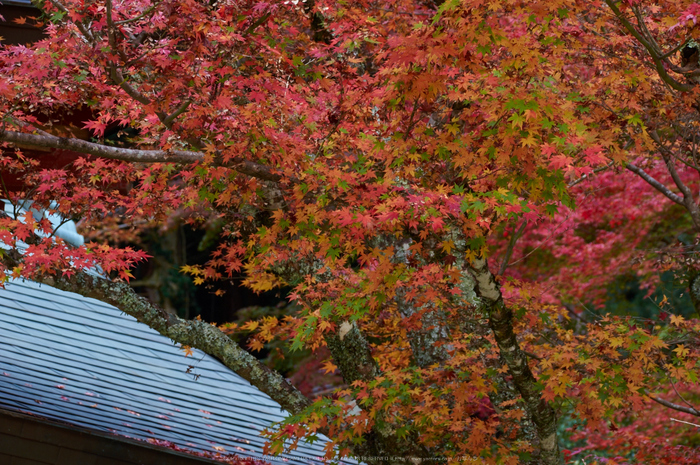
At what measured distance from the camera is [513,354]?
6418mm

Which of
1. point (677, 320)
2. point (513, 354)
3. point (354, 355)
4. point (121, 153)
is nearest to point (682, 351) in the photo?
point (677, 320)

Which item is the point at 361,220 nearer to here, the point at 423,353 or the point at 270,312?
the point at 423,353

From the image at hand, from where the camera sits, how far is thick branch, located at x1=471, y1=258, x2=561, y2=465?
6.30 m

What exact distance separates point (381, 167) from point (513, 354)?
6.73 ft

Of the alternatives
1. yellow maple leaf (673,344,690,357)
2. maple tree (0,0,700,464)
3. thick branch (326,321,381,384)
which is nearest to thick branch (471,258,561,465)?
maple tree (0,0,700,464)

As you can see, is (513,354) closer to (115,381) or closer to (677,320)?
(677,320)

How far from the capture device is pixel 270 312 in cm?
1877

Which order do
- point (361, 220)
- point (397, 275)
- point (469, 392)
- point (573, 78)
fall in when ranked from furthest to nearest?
point (573, 78)
point (469, 392)
point (397, 275)
point (361, 220)

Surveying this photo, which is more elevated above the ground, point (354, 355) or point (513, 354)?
point (354, 355)

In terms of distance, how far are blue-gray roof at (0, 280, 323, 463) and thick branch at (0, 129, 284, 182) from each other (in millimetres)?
2384

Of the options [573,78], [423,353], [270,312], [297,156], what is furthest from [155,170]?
[270,312]

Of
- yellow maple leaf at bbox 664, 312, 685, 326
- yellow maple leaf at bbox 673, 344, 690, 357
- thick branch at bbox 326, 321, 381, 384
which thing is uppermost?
thick branch at bbox 326, 321, 381, 384

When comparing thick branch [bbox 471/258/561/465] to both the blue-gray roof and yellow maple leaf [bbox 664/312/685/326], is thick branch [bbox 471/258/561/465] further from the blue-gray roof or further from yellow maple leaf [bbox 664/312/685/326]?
the blue-gray roof

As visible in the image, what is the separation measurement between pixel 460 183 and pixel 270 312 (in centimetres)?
1294
